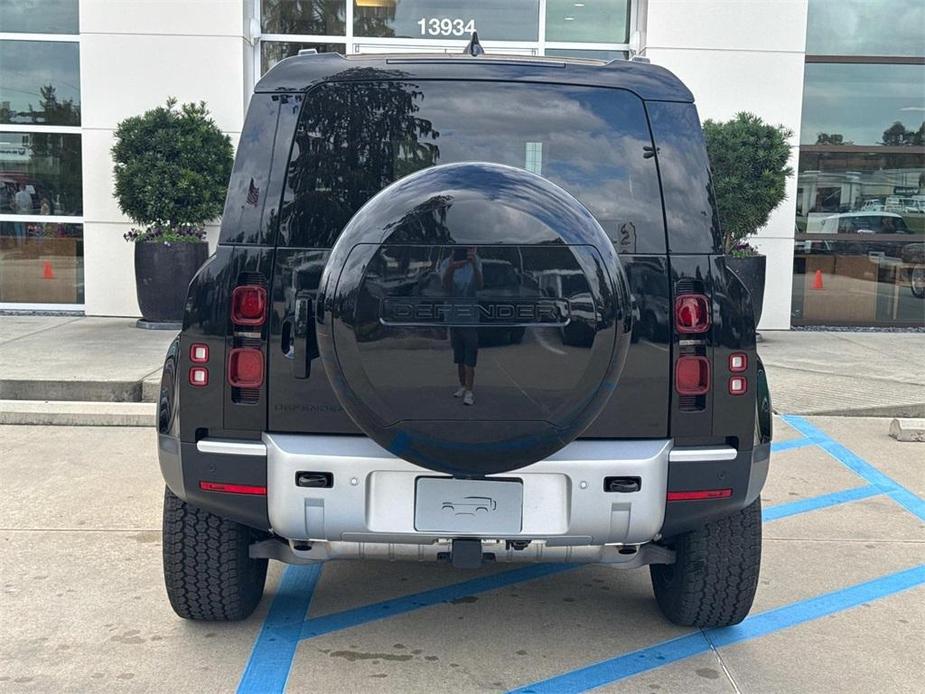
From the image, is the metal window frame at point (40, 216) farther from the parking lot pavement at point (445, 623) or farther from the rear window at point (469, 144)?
the rear window at point (469, 144)

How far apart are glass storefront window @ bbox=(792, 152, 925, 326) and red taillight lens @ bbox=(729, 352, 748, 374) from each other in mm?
9258

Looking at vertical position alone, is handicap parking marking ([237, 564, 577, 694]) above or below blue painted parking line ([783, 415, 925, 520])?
below

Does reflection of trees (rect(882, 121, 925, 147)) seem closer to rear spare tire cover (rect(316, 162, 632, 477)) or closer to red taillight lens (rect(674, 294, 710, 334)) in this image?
red taillight lens (rect(674, 294, 710, 334))

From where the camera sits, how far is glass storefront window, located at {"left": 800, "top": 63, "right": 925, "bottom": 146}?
11.9 m

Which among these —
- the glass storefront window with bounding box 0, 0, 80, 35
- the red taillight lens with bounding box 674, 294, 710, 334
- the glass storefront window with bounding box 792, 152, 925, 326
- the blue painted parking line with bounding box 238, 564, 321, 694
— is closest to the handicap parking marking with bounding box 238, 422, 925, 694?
the blue painted parking line with bounding box 238, 564, 321, 694

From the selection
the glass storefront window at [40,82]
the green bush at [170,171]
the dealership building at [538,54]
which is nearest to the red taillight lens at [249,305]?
the green bush at [170,171]

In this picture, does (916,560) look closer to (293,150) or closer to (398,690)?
(398,690)

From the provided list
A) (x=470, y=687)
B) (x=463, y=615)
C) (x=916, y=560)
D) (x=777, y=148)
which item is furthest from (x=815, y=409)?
(x=470, y=687)

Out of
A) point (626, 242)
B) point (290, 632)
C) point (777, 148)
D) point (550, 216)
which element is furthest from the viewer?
point (777, 148)

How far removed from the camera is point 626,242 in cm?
313

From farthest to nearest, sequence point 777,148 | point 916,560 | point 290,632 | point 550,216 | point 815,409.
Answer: point 777,148 < point 815,409 < point 916,560 < point 290,632 < point 550,216

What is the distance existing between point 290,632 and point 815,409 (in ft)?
16.6

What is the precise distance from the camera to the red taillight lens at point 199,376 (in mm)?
3128

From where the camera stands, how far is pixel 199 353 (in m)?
3.13
